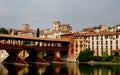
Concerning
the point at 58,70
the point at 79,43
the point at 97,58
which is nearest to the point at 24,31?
the point at 79,43

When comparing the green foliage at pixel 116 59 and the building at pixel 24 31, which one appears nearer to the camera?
the green foliage at pixel 116 59

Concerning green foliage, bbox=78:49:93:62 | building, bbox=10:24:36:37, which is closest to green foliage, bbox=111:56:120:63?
green foliage, bbox=78:49:93:62

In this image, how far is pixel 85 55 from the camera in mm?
90750

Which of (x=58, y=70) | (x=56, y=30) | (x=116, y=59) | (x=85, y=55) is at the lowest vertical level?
(x=58, y=70)

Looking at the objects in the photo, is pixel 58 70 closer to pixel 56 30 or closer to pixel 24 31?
pixel 56 30

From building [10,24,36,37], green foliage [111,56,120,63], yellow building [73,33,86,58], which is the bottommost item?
green foliage [111,56,120,63]

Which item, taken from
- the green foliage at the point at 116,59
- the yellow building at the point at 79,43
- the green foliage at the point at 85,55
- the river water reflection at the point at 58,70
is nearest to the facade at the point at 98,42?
the yellow building at the point at 79,43

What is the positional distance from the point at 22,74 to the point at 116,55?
46719 millimetres

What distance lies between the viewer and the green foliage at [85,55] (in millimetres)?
90381

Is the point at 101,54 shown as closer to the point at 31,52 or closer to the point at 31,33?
the point at 31,52

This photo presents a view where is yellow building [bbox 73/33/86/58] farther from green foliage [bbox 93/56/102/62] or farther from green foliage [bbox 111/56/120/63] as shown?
green foliage [bbox 111/56/120/63]

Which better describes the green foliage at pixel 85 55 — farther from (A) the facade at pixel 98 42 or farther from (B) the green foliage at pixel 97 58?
(A) the facade at pixel 98 42

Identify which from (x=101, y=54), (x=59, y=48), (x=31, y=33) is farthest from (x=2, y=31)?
(x=101, y=54)

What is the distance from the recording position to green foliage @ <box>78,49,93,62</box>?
90381mm
